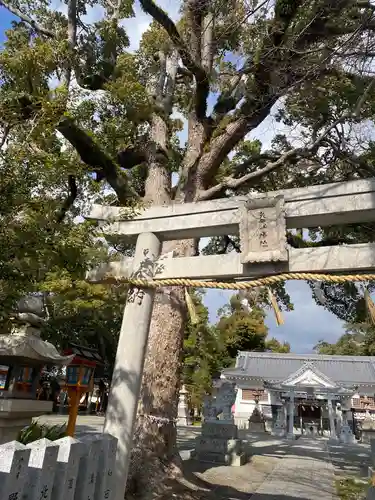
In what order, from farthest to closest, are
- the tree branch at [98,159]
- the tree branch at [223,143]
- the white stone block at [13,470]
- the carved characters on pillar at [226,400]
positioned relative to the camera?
the carved characters on pillar at [226,400]
the tree branch at [223,143]
the tree branch at [98,159]
the white stone block at [13,470]

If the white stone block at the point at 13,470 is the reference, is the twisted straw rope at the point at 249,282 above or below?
above

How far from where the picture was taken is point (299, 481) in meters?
8.55

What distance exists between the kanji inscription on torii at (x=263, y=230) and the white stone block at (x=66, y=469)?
2.30m

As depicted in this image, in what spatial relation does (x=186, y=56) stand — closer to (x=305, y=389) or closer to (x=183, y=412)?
(x=305, y=389)

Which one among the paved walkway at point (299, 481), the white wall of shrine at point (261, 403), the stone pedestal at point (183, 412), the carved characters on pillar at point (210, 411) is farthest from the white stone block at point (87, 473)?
the white wall of shrine at point (261, 403)

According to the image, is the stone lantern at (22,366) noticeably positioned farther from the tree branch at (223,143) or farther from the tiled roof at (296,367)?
the tiled roof at (296,367)

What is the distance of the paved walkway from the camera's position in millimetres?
7062

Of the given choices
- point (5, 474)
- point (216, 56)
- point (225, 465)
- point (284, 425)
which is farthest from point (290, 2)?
point (284, 425)

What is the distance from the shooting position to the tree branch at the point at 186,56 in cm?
712

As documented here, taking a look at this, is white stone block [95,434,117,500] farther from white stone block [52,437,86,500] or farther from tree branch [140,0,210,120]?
tree branch [140,0,210,120]

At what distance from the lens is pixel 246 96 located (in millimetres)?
7793

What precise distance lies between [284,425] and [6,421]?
68.2ft

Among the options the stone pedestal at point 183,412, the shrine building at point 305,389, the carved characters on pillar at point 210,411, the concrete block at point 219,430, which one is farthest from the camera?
the stone pedestal at point 183,412

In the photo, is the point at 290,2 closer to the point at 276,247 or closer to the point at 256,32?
the point at 256,32
